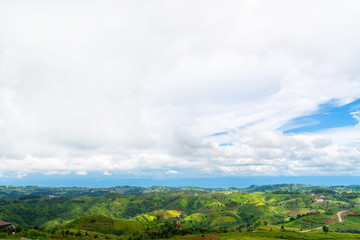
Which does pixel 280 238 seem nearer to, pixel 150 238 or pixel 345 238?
pixel 345 238

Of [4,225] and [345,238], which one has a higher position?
[4,225]

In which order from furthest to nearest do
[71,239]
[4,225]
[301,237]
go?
[301,237] → [4,225] → [71,239]

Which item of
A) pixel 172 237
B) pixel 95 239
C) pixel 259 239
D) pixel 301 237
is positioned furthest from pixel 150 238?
pixel 301 237

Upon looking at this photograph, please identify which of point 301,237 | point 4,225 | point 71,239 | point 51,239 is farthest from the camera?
point 301,237

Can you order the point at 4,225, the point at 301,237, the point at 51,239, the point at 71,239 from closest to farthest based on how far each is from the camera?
the point at 51,239 < the point at 71,239 < the point at 4,225 < the point at 301,237

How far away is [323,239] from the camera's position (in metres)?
194

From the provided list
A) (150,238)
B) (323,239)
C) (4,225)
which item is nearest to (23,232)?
(4,225)

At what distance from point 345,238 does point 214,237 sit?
343 ft

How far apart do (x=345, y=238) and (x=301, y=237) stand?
32.6 m

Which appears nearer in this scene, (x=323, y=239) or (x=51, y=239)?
(x=51, y=239)

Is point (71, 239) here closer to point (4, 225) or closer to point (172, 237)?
point (4, 225)

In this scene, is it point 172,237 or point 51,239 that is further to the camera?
point 172,237

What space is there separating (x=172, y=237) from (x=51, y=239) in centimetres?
8782

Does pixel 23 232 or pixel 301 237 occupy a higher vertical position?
pixel 23 232
